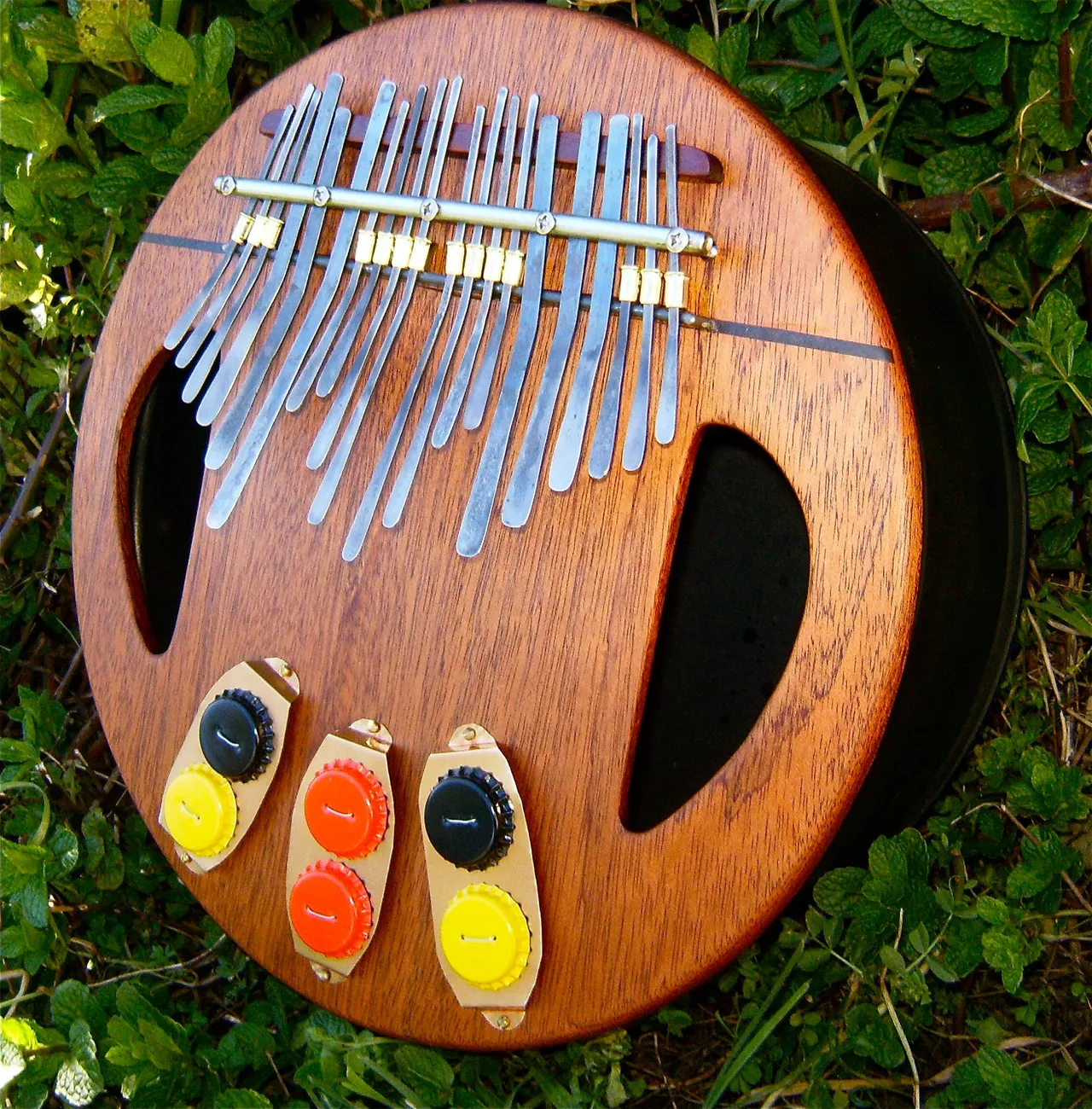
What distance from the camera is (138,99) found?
4.93 ft

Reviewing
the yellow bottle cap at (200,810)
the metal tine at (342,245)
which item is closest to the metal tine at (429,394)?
the metal tine at (342,245)

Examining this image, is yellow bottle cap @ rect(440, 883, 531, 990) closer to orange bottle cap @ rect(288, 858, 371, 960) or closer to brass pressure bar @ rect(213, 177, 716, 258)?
orange bottle cap @ rect(288, 858, 371, 960)

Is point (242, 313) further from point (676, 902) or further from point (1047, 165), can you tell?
point (1047, 165)

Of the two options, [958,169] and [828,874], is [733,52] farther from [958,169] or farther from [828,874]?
[828,874]

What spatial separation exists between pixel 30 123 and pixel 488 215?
2.80ft

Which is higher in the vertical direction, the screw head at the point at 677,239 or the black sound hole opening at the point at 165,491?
the screw head at the point at 677,239

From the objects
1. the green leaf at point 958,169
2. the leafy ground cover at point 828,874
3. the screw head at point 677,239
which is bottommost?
the leafy ground cover at point 828,874

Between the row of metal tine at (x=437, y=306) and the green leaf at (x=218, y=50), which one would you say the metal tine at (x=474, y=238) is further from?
the green leaf at (x=218, y=50)

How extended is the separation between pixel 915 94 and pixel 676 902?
1.06 metres

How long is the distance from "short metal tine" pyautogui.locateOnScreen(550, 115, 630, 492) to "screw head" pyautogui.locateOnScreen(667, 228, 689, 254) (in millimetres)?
49

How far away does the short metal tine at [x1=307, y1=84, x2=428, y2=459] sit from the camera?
3.62 ft

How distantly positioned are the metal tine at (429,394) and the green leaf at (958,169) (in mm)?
574

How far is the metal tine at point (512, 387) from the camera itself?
3.42ft

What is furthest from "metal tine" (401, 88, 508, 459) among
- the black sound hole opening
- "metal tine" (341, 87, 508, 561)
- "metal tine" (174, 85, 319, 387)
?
the black sound hole opening
